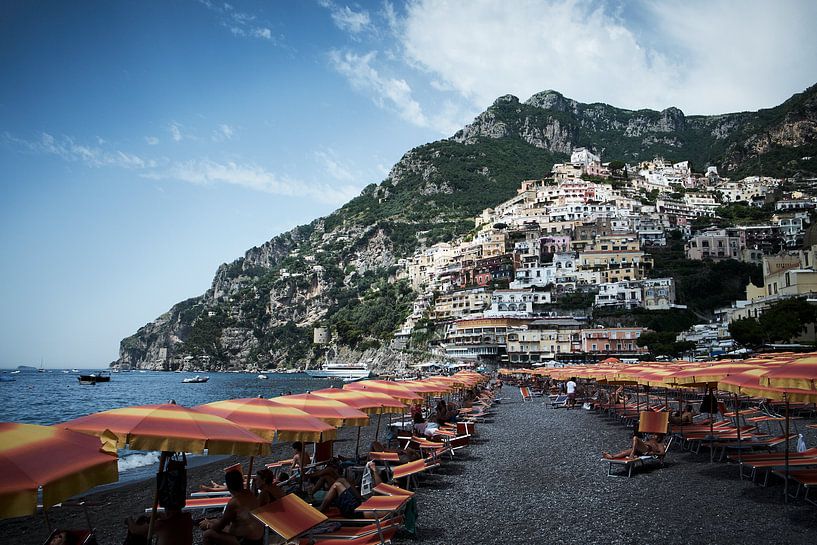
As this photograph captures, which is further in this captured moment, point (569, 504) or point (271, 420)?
point (569, 504)

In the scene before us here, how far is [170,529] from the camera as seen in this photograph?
241 inches

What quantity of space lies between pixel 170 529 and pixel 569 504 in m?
5.86

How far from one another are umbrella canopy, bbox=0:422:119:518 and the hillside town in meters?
58.4

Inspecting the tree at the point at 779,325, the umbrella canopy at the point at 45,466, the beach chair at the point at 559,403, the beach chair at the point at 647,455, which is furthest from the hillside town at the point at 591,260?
the umbrella canopy at the point at 45,466

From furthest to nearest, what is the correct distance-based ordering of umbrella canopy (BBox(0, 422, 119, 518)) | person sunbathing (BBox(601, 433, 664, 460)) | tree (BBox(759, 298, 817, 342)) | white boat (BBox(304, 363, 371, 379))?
white boat (BBox(304, 363, 371, 379)) → tree (BBox(759, 298, 817, 342)) → person sunbathing (BBox(601, 433, 664, 460)) → umbrella canopy (BBox(0, 422, 119, 518))

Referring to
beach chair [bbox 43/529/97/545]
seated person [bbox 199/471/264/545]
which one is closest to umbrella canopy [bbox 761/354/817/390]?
seated person [bbox 199/471/264/545]

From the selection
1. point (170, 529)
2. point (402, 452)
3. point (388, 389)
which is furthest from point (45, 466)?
point (388, 389)

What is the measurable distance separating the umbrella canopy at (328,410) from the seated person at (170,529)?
276cm

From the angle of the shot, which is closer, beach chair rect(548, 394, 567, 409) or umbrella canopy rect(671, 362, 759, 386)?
umbrella canopy rect(671, 362, 759, 386)

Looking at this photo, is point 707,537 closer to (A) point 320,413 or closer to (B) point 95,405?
(A) point 320,413

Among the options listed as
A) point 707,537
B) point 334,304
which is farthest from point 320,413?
point 334,304

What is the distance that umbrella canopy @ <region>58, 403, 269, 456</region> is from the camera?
221 inches

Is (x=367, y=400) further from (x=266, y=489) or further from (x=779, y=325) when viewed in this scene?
(x=779, y=325)

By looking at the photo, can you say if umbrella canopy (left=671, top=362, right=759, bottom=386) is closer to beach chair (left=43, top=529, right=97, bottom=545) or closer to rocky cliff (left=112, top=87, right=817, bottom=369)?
beach chair (left=43, top=529, right=97, bottom=545)
